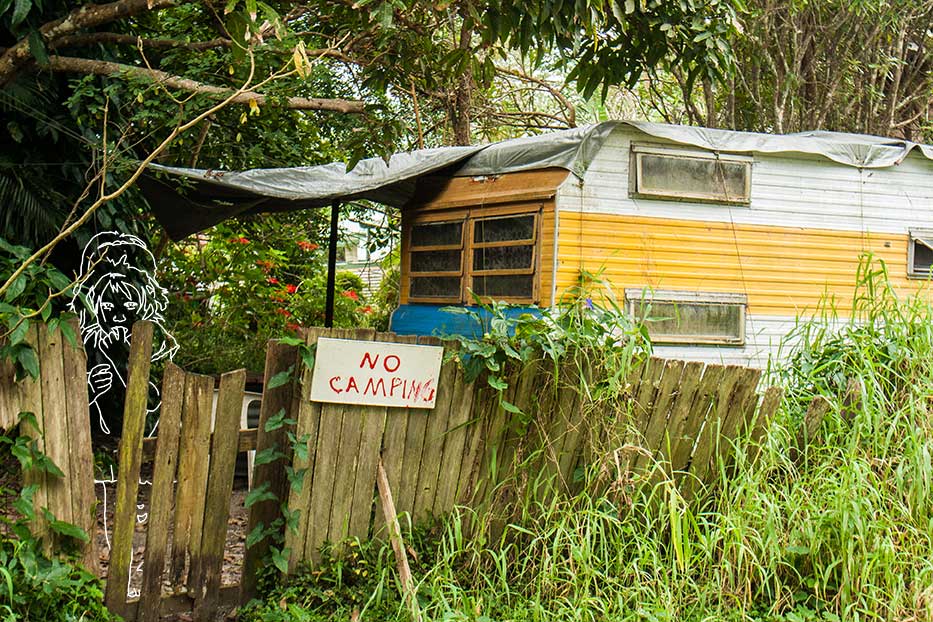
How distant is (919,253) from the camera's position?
770cm

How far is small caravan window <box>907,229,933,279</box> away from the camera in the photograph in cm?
761

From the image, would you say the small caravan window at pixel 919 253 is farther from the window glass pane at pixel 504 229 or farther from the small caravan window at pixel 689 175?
the window glass pane at pixel 504 229

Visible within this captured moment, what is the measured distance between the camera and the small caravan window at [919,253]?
300 inches

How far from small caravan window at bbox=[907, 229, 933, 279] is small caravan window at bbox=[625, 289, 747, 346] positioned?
5.49 ft

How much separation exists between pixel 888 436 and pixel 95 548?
140 inches

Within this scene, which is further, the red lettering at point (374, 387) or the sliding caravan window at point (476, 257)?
the sliding caravan window at point (476, 257)

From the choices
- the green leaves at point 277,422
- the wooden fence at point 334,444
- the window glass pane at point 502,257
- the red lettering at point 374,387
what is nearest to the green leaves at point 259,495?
the wooden fence at point 334,444

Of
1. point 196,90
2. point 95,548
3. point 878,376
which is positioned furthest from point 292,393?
point 878,376

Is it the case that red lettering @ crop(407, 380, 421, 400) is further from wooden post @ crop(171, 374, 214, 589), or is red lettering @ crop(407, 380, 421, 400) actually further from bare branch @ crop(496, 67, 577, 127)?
bare branch @ crop(496, 67, 577, 127)

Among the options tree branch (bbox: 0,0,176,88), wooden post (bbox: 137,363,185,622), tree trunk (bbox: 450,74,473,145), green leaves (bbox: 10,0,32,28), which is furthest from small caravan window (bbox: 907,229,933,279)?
green leaves (bbox: 10,0,32,28)

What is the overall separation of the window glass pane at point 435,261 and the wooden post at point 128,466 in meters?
4.19

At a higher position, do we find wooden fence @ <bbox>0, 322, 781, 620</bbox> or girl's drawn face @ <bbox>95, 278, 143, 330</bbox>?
girl's drawn face @ <bbox>95, 278, 143, 330</bbox>

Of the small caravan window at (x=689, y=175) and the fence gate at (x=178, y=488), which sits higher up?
the small caravan window at (x=689, y=175)

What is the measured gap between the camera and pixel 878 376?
4805mm
